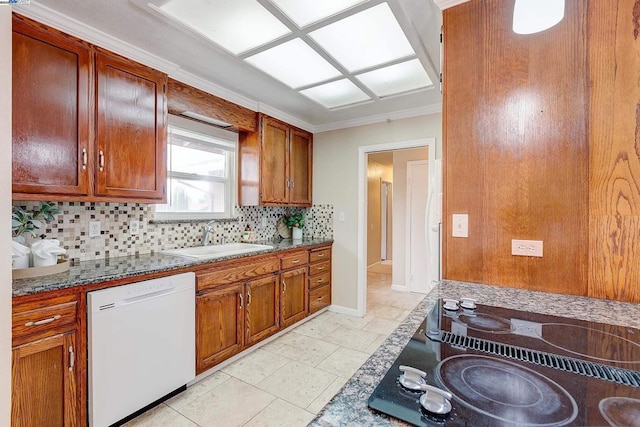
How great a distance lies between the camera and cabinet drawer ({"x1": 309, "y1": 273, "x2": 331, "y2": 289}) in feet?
11.0

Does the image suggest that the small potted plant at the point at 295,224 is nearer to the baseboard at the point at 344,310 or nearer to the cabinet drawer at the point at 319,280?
the cabinet drawer at the point at 319,280

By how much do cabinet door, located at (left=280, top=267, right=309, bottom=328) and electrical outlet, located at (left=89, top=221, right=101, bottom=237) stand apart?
1.57m

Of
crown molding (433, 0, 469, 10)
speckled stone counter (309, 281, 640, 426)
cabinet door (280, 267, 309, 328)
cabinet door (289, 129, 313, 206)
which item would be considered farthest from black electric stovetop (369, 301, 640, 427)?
cabinet door (289, 129, 313, 206)

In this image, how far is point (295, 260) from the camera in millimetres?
3084

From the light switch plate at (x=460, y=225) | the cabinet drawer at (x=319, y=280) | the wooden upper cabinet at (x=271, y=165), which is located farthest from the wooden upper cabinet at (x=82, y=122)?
the light switch plate at (x=460, y=225)

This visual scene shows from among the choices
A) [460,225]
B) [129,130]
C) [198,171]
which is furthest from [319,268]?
[129,130]

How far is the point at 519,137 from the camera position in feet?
4.49

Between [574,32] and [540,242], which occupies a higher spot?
[574,32]

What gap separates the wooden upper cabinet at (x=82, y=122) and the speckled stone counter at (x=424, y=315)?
1.91m

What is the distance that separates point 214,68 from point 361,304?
2959 mm

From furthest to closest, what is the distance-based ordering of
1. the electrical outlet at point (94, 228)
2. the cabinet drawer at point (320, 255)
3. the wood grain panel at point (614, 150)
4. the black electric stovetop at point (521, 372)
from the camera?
the cabinet drawer at point (320, 255) < the electrical outlet at point (94, 228) < the wood grain panel at point (614, 150) < the black electric stovetop at point (521, 372)

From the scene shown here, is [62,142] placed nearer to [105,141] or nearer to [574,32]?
[105,141]

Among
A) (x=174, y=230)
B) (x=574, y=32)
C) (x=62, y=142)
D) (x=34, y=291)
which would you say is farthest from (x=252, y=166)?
(x=574, y=32)
